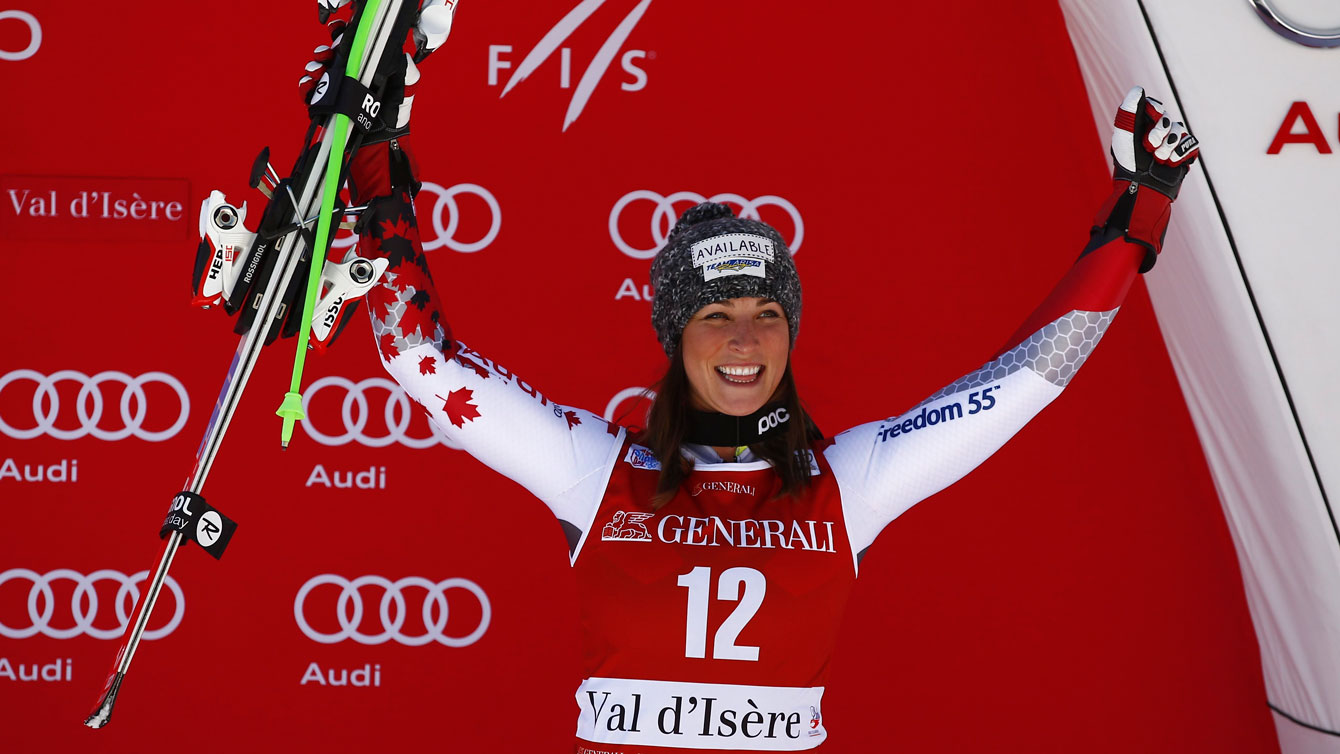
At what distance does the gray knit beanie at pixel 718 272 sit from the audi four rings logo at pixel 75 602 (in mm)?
1473

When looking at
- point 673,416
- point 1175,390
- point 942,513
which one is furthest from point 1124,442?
point 673,416

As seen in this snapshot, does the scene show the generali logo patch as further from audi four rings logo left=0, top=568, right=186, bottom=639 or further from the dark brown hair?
the dark brown hair

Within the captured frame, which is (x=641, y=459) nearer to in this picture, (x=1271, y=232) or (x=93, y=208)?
(x=1271, y=232)

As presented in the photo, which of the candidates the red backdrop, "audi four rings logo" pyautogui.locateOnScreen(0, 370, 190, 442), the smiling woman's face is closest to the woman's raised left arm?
the smiling woman's face

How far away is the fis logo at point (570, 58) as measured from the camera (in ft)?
8.87

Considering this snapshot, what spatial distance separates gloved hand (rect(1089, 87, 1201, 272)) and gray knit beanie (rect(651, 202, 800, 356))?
54 centimetres

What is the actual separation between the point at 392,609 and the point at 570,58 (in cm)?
135

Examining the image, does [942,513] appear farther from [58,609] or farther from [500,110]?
[58,609]

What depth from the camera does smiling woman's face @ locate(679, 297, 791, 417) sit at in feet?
6.11

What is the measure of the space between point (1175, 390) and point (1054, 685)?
0.76 metres

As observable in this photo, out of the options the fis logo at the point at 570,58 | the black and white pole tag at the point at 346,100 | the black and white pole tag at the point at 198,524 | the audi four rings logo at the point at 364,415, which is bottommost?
the black and white pole tag at the point at 198,524

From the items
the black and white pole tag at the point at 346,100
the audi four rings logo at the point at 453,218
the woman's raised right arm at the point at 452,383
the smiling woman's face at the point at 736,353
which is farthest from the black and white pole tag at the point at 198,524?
the audi four rings logo at the point at 453,218

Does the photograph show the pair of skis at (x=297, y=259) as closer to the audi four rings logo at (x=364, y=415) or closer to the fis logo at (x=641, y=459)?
the fis logo at (x=641, y=459)

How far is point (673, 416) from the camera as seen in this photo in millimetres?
1945
